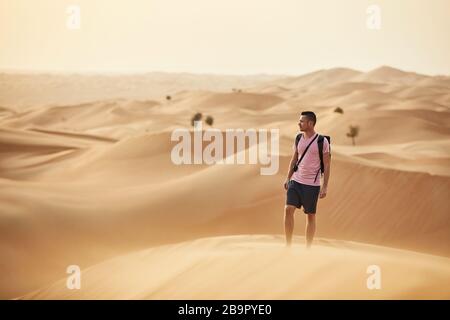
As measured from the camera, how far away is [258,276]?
570 centimetres

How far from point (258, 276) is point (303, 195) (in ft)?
3.20

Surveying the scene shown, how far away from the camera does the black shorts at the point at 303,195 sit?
6.07 m

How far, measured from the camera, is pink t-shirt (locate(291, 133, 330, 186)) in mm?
5988

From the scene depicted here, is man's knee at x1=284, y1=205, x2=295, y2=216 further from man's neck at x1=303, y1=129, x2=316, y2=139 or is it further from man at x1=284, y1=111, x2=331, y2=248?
man's neck at x1=303, y1=129, x2=316, y2=139

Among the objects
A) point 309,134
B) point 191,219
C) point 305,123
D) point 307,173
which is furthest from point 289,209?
point 191,219

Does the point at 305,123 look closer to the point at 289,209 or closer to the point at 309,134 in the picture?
the point at 309,134

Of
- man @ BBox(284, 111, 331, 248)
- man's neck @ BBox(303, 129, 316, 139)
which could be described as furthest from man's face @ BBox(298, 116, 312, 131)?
man's neck @ BBox(303, 129, 316, 139)

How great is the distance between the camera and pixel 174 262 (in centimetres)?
668

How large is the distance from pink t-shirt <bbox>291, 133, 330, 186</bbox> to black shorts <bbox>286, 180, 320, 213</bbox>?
52 mm

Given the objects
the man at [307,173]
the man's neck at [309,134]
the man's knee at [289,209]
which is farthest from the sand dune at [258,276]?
the man's neck at [309,134]

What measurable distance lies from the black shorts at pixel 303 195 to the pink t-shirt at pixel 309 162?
0.05 meters

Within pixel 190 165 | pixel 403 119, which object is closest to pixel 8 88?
pixel 403 119

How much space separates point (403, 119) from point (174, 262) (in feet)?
95.9
